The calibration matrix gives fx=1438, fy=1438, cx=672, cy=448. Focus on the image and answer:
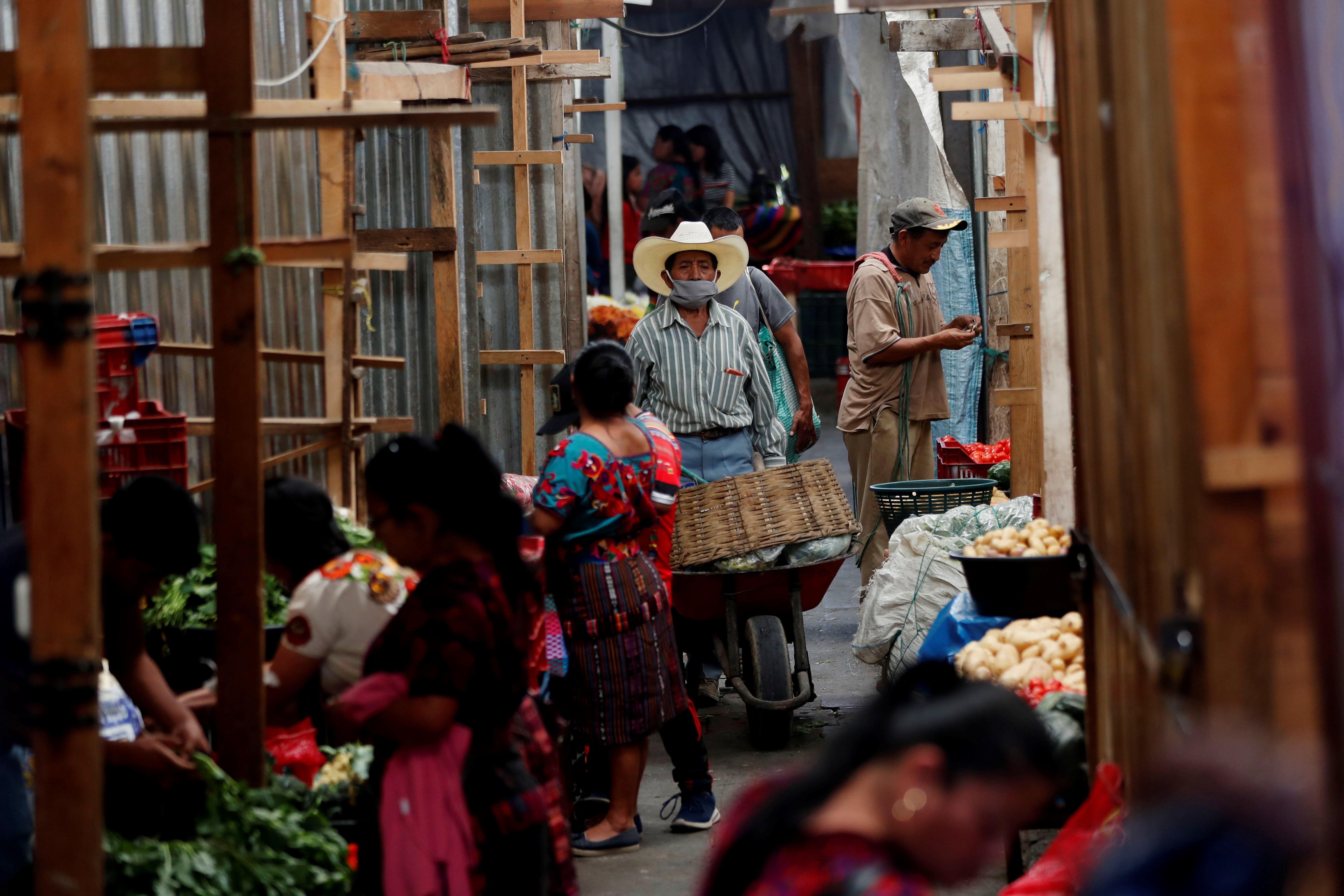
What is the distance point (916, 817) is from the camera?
183 centimetres

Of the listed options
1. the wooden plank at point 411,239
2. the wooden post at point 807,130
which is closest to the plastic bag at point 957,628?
the wooden plank at point 411,239

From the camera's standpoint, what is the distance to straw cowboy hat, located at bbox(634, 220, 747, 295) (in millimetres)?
7570

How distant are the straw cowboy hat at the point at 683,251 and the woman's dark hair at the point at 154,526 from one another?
14.1 ft

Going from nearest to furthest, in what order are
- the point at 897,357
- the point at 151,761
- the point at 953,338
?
the point at 151,761 → the point at 953,338 → the point at 897,357

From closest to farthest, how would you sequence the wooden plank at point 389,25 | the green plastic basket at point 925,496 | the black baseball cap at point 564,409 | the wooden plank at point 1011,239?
the black baseball cap at point 564,409 → the wooden plank at point 1011,239 → the wooden plank at point 389,25 → the green plastic basket at point 925,496

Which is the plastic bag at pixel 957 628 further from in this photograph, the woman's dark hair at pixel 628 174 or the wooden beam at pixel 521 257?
the woman's dark hair at pixel 628 174

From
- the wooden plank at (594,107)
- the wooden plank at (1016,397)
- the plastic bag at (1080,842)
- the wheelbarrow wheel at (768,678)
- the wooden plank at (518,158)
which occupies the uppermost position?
the wooden plank at (594,107)

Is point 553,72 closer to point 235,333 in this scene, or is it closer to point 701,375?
point 701,375

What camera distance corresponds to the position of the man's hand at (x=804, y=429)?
27.6ft

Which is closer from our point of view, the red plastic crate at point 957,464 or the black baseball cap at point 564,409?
the black baseball cap at point 564,409

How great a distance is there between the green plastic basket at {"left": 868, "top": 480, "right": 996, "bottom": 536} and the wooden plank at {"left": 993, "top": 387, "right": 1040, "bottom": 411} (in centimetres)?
61

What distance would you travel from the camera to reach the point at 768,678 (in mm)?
6324

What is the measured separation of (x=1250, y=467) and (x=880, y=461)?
6.71 meters

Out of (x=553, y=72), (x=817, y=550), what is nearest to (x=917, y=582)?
(x=817, y=550)
